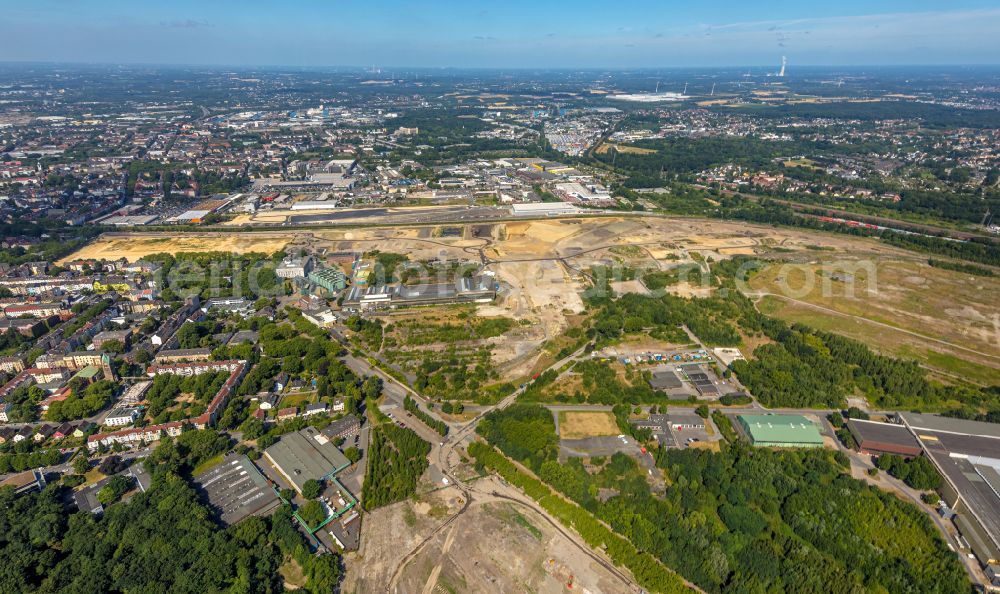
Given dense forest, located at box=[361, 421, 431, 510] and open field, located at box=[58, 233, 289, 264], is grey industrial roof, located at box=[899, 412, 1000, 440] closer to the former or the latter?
dense forest, located at box=[361, 421, 431, 510]

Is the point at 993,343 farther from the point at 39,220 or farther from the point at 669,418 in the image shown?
the point at 39,220

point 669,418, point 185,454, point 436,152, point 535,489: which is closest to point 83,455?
point 185,454

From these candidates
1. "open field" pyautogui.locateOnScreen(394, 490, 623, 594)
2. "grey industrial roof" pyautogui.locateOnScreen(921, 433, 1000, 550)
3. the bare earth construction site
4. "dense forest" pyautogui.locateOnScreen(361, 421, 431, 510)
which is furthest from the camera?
the bare earth construction site

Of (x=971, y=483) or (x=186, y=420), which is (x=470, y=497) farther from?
(x=971, y=483)

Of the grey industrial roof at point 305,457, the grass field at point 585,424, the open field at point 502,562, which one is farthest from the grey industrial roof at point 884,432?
the grey industrial roof at point 305,457

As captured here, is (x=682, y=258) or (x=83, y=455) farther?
(x=682, y=258)

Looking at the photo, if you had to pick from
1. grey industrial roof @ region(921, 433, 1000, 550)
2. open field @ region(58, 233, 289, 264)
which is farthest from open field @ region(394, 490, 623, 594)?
open field @ region(58, 233, 289, 264)
